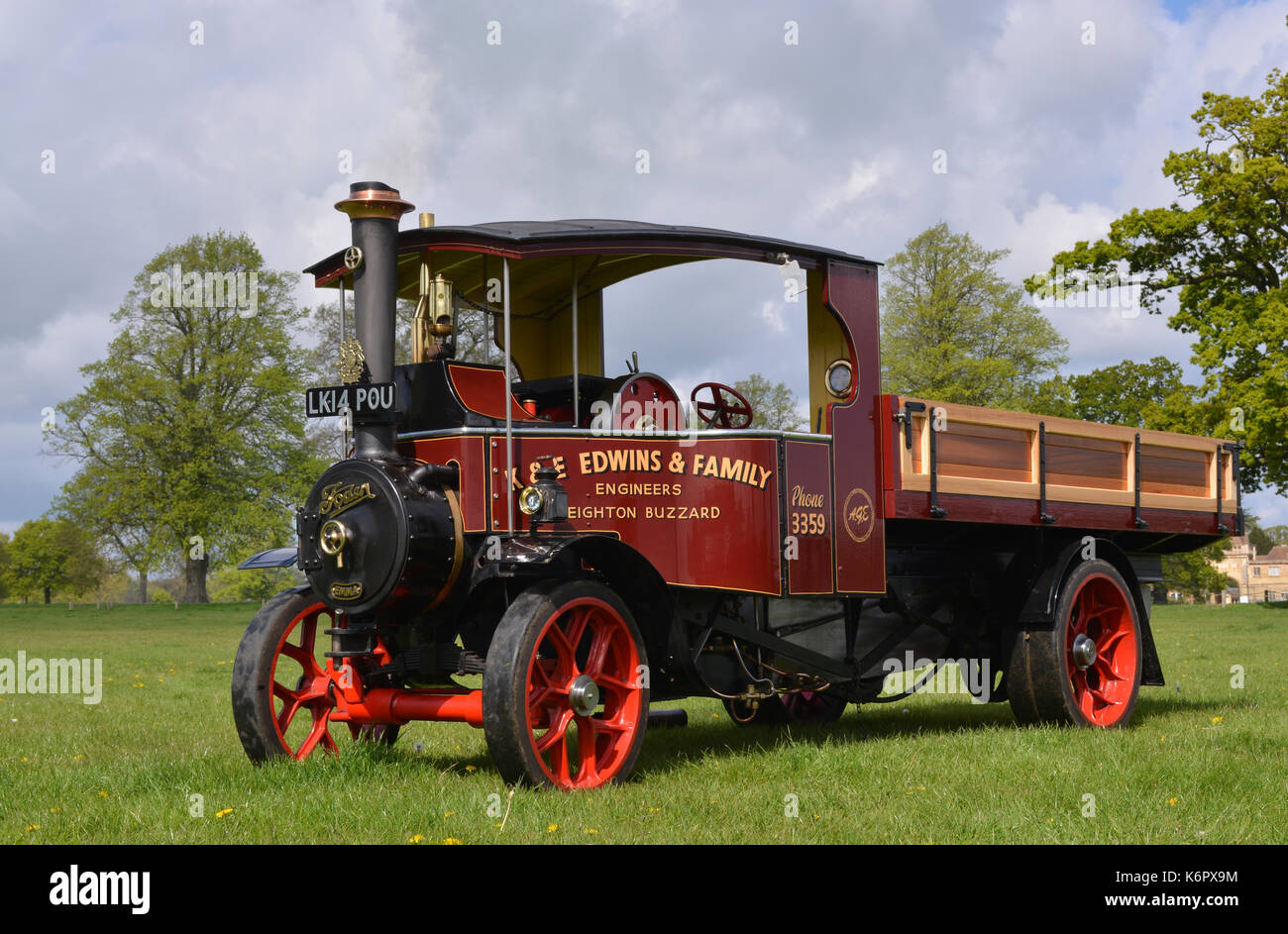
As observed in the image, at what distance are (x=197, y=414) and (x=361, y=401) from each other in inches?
1250

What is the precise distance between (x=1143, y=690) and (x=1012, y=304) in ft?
90.0

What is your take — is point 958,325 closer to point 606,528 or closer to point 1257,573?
point 606,528

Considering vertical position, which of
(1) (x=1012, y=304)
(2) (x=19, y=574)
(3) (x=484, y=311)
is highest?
(1) (x=1012, y=304)

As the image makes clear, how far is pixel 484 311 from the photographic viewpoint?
827cm

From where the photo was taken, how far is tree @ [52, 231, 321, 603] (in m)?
36.7

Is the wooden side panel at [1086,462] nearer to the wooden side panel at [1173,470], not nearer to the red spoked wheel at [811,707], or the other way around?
the wooden side panel at [1173,470]

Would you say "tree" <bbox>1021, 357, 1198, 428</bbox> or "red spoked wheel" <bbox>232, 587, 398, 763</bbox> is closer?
"red spoked wheel" <bbox>232, 587, 398, 763</bbox>

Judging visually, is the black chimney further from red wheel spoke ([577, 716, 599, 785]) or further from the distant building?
the distant building

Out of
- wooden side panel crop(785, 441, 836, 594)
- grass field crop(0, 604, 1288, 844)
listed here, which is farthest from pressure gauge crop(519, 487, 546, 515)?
wooden side panel crop(785, 441, 836, 594)

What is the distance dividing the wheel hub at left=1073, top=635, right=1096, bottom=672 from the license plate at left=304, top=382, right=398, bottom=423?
5142mm
